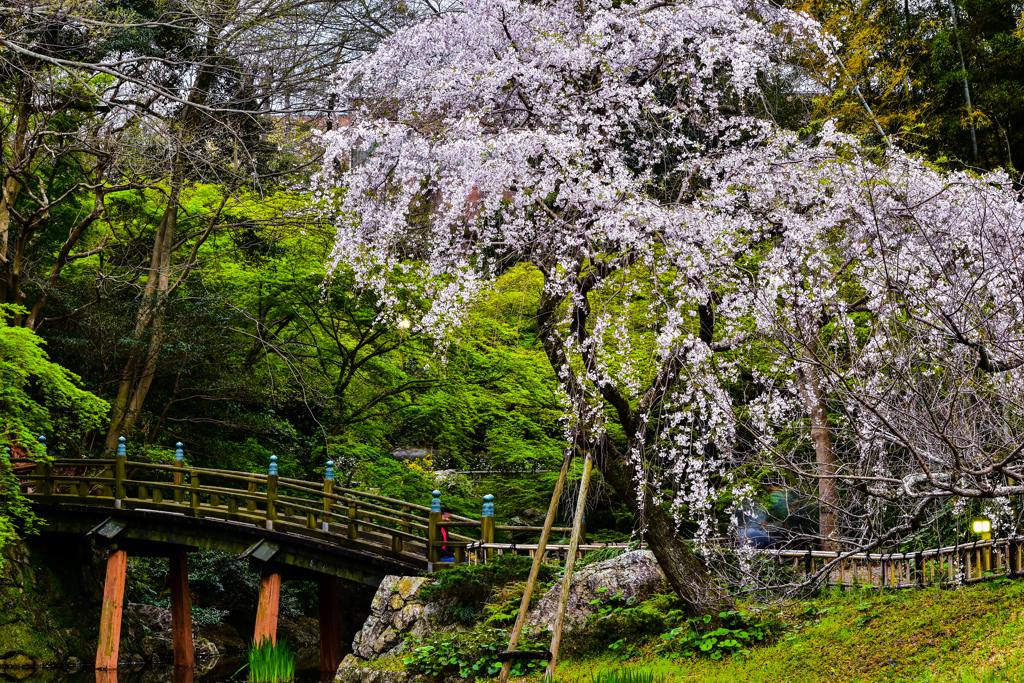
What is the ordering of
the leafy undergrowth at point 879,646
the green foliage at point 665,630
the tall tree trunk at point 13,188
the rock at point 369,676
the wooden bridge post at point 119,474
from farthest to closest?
the wooden bridge post at point 119,474, the tall tree trunk at point 13,188, the rock at point 369,676, the green foliage at point 665,630, the leafy undergrowth at point 879,646

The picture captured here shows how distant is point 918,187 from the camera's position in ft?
36.0

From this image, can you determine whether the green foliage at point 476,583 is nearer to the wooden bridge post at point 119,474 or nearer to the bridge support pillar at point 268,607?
the bridge support pillar at point 268,607

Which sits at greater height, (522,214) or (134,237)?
(134,237)

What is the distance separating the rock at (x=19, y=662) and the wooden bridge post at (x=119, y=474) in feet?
9.54

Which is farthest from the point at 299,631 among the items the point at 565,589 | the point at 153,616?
the point at 565,589

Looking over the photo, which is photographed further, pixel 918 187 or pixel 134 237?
pixel 134 237

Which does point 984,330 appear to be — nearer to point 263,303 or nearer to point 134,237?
point 263,303

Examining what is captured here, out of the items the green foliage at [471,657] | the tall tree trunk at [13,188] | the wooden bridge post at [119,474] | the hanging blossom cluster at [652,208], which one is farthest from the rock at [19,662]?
the hanging blossom cluster at [652,208]

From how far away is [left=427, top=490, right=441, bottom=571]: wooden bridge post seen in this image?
44.9 ft

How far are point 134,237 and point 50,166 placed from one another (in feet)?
7.68

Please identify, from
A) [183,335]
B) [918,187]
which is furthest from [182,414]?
[918,187]

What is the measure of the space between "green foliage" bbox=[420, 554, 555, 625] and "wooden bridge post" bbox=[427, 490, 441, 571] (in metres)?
0.67

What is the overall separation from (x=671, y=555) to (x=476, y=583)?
3.18 metres

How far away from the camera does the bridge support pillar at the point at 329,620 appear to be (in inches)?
599
